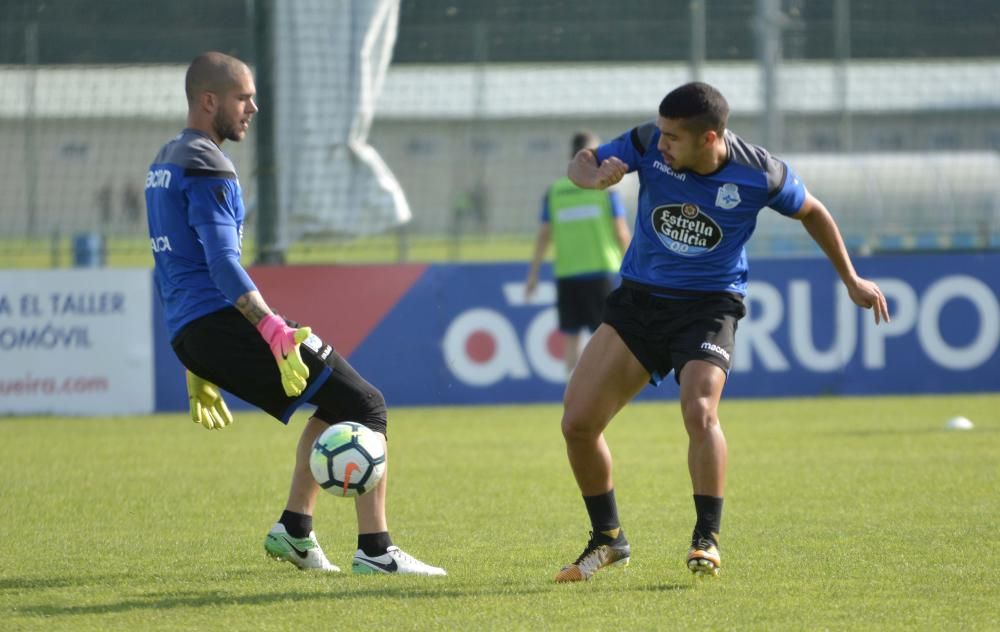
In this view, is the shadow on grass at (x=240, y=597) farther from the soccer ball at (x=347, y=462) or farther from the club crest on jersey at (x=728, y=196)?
the club crest on jersey at (x=728, y=196)

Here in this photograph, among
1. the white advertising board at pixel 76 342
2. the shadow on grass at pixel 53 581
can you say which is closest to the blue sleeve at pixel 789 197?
the shadow on grass at pixel 53 581

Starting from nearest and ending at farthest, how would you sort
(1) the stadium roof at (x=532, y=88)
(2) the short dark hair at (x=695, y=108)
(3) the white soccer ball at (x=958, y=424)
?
1. (2) the short dark hair at (x=695, y=108)
2. (3) the white soccer ball at (x=958, y=424)
3. (1) the stadium roof at (x=532, y=88)

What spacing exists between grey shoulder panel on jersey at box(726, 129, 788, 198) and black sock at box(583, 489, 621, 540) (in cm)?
142

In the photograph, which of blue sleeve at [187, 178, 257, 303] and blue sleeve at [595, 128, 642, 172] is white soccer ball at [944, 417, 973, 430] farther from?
blue sleeve at [187, 178, 257, 303]

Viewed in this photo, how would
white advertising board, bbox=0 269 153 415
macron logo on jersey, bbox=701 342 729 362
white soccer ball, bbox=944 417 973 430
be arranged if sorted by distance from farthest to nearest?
white advertising board, bbox=0 269 153 415 → white soccer ball, bbox=944 417 973 430 → macron logo on jersey, bbox=701 342 729 362

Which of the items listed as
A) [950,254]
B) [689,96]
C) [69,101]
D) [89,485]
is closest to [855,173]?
[950,254]

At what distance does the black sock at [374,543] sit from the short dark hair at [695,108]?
6.83 ft

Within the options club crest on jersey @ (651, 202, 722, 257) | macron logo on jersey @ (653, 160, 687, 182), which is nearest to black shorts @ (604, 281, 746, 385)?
club crest on jersey @ (651, 202, 722, 257)

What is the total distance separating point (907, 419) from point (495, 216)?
885 cm

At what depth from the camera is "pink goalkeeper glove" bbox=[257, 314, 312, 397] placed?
18.8ft

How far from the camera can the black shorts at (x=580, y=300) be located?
13.0 metres

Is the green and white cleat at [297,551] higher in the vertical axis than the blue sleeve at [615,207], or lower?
lower

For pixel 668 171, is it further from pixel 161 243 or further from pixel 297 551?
pixel 297 551

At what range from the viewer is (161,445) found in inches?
442
